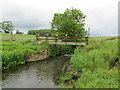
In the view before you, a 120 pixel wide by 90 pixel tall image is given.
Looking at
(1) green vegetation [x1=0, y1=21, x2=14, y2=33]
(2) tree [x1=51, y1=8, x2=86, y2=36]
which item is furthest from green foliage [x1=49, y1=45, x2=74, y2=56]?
(1) green vegetation [x1=0, y1=21, x2=14, y2=33]

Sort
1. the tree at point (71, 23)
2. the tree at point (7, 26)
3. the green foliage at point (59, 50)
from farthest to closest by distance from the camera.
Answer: the tree at point (7, 26)
the tree at point (71, 23)
the green foliage at point (59, 50)

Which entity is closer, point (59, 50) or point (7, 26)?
point (59, 50)

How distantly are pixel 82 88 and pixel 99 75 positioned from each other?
3094 mm

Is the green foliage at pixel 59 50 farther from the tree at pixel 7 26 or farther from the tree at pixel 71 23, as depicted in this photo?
the tree at pixel 7 26

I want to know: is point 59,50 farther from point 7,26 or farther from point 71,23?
point 7,26

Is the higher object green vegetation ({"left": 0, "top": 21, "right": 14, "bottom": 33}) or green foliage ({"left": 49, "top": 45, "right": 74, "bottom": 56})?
green vegetation ({"left": 0, "top": 21, "right": 14, "bottom": 33})

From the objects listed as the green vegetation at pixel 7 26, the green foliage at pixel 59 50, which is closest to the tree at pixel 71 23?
the green foliage at pixel 59 50

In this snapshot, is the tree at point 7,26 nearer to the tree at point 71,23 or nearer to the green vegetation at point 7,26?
the green vegetation at point 7,26

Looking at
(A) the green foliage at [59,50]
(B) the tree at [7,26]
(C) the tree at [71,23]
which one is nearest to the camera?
(A) the green foliage at [59,50]

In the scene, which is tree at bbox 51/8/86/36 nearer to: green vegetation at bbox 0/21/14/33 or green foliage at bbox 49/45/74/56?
green foliage at bbox 49/45/74/56

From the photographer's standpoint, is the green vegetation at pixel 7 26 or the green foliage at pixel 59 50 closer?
the green foliage at pixel 59 50

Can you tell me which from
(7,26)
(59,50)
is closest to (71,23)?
(59,50)

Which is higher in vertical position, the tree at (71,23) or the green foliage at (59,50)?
the tree at (71,23)

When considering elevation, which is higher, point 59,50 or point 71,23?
point 71,23
